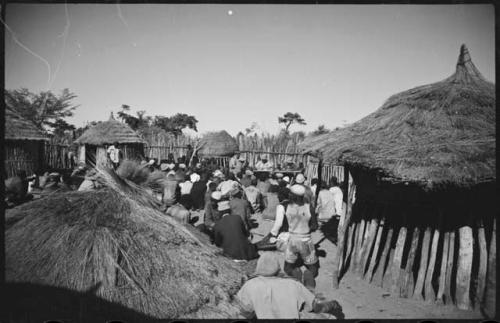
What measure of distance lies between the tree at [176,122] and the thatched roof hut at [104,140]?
21013 mm

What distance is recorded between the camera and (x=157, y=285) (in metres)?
4.02

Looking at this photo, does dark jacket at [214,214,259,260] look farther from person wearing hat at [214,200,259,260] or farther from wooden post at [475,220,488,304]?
wooden post at [475,220,488,304]

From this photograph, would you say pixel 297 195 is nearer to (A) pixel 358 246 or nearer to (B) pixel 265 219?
(A) pixel 358 246

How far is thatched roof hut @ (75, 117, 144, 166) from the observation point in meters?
17.3

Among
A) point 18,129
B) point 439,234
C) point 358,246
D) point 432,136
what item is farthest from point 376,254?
point 18,129

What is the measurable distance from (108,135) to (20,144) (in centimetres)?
453

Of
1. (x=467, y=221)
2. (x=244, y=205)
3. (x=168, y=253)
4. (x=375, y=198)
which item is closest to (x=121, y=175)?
(x=168, y=253)

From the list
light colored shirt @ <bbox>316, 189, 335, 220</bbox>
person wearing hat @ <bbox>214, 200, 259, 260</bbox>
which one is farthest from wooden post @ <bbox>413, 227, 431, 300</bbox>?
light colored shirt @ <bbox>316, 189, 335, 220</bbox>

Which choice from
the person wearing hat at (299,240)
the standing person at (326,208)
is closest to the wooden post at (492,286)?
the person wearing hat at (299,240)

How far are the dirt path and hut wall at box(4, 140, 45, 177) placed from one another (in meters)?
13.5

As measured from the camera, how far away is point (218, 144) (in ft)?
72.4

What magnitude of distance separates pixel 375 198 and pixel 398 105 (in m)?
2.13

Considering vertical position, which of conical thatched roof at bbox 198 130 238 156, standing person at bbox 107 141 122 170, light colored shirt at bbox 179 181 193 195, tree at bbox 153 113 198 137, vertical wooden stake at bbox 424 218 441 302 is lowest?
vertical wooden stake at bbox 424 218 441 302

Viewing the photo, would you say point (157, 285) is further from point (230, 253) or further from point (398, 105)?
point (398, 105)
